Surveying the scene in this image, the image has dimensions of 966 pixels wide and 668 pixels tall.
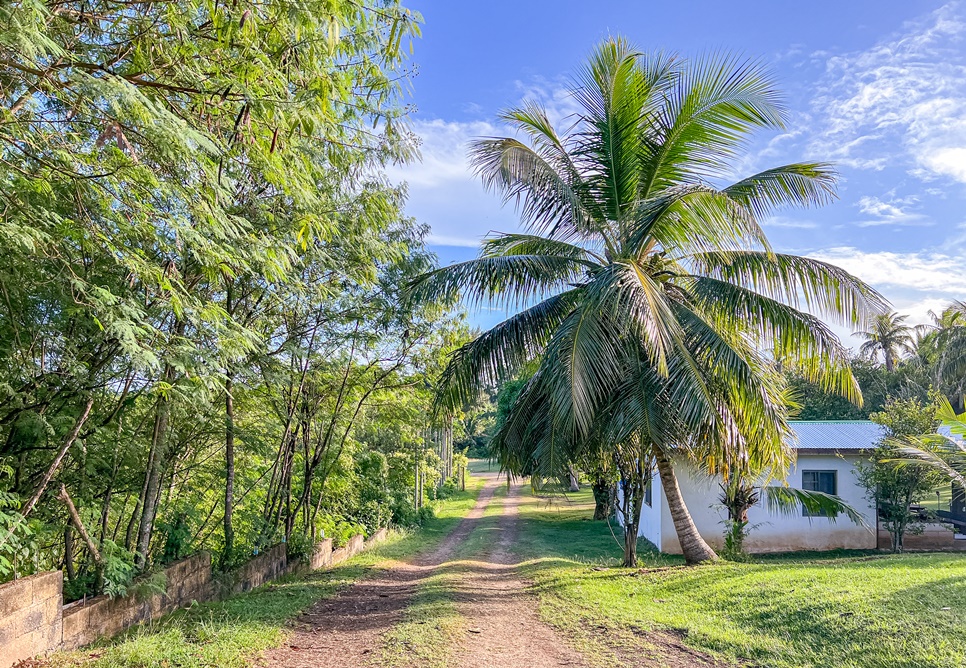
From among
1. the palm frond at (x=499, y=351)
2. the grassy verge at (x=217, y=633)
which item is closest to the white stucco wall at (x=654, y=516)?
the palm frond at (x=499, y=351)

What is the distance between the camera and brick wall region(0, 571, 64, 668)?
4.15 meters

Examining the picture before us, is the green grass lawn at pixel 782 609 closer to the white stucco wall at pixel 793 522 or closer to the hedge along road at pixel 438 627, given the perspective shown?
the hedge along road at pixel 438 627

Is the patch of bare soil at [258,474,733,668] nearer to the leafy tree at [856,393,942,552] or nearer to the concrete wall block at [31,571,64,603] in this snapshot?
the concrete wall block at [31,571,64,603]

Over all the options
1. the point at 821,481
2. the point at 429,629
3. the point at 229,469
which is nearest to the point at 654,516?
the point at 821,481

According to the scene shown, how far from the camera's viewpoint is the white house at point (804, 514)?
48.4 feet

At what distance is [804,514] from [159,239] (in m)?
15.8

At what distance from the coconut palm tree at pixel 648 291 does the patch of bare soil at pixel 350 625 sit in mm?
2826

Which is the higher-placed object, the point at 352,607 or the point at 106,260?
the point at 106,260

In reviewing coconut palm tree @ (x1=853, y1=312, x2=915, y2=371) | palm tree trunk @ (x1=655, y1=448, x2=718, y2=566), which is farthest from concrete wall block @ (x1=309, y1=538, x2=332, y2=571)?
coconut palm tree @ (x1=853, y1=312, x2=915, y2=371)

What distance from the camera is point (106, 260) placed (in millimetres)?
4898

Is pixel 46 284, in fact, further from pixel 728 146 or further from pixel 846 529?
pixel 846 529

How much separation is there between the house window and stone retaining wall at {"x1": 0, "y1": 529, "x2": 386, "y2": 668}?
13.7 m

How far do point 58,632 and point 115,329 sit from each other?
9.29ft

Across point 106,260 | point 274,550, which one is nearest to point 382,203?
point 106,260
